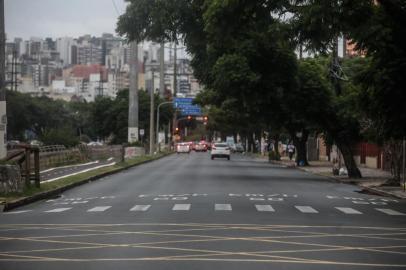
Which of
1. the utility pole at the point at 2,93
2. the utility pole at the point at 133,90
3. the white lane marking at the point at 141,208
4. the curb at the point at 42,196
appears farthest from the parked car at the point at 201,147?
the white lane marking at the point at 141,208

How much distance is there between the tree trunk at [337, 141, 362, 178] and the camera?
3934 cm

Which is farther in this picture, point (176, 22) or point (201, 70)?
point (201, 70)

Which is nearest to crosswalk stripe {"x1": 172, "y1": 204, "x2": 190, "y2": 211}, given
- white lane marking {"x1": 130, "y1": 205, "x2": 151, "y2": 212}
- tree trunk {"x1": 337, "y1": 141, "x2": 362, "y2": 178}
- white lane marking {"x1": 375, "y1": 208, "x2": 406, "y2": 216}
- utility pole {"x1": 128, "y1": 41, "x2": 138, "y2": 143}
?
white lane marking {"x1": 130, "y1": 205, "x2": 151, "y2": 212}

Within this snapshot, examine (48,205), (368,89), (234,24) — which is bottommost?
(48,205)

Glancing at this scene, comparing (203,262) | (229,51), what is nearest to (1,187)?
(203,262)

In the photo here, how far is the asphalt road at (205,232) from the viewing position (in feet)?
37.0

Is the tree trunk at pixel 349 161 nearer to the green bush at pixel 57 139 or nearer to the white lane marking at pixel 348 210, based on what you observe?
the white lane marking at pixel 348 210

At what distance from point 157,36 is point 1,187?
24.1 ft

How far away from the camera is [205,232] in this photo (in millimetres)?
14680

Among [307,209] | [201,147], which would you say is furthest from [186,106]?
[307,209]

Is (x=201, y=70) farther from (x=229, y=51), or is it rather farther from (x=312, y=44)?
(x=312, y=44)

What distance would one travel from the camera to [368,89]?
22984 mm

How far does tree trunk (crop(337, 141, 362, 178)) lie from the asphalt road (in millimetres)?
13195

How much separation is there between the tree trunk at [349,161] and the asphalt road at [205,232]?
13195 mm
